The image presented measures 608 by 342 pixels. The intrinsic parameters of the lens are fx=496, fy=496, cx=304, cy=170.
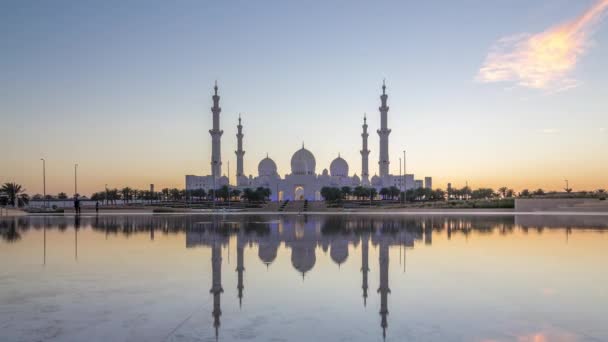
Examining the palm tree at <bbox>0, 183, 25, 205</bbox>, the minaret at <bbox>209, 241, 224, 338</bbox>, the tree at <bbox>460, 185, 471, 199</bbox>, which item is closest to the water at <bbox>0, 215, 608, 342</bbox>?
the minaret at <bbox>209, 241, 224, 338</bbox>

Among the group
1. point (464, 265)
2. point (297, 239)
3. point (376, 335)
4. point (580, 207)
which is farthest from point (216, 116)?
point (376, 335)

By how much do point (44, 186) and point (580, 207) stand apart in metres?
48.3

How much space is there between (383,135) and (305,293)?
2362 inches

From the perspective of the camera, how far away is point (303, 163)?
253 feet

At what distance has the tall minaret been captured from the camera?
6294 cm

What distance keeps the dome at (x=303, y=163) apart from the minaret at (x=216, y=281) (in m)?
64.0

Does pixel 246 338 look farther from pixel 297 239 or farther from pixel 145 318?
pixel 297 239

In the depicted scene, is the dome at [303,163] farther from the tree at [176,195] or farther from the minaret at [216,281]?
the minaret at [216,281]

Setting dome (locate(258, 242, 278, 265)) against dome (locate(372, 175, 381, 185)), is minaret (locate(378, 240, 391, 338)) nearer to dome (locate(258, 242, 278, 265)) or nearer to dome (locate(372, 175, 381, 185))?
dome (locate(258, 242, 278, 265))

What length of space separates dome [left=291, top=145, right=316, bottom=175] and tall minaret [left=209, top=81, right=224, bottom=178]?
49.1ft

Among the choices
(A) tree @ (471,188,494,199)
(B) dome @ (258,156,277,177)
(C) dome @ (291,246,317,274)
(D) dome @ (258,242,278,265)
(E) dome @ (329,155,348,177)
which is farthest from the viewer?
(E) dome @ (329,155,348,177)

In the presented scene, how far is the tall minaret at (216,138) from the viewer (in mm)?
62938

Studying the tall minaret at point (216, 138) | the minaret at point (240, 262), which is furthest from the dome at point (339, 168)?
the minaret at point (240, 262)

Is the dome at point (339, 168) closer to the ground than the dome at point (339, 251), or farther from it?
farther from it
